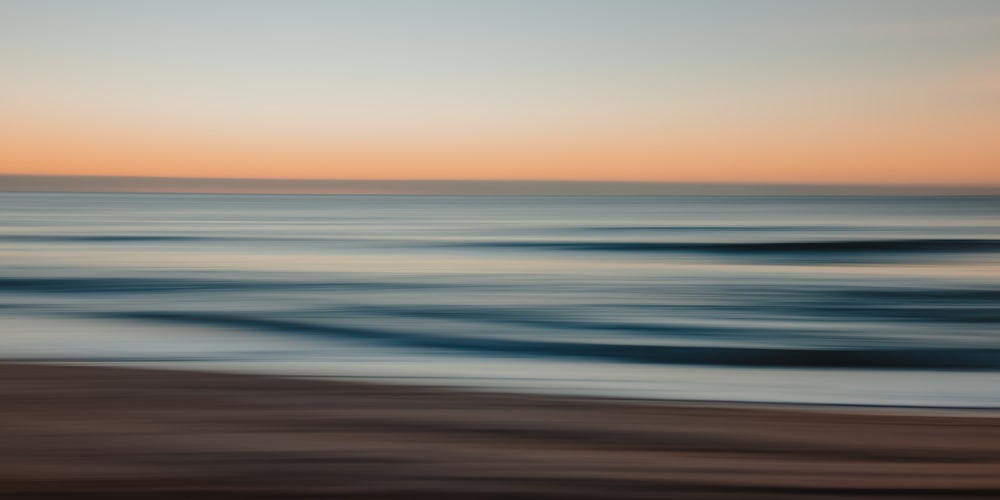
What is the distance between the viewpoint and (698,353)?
7.84m

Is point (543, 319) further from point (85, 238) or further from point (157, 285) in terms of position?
point (85, 238)

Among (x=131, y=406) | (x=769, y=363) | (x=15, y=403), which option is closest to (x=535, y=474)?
(x=131, y=406)

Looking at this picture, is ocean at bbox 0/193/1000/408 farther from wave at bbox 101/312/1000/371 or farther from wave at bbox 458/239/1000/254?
wave at bbox 458/239/1000/254

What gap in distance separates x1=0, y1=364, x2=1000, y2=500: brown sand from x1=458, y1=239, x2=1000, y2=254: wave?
60.5ft

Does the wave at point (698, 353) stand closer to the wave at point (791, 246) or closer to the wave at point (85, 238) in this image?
the wave at point (791, 246)

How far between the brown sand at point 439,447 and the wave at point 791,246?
18435 mm

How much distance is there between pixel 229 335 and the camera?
28.2 feet

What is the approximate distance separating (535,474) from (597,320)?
6.59 m

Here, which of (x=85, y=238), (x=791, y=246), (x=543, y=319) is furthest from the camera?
(x=85, y=238)

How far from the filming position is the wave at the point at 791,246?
23.0m

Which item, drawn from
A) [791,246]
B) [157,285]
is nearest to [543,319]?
[157,285]

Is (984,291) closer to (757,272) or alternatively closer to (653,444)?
(757,272)

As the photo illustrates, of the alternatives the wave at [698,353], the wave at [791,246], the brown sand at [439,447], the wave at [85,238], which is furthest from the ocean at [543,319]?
the wave at [85,238]

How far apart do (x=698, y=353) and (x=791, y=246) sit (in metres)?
17.6
